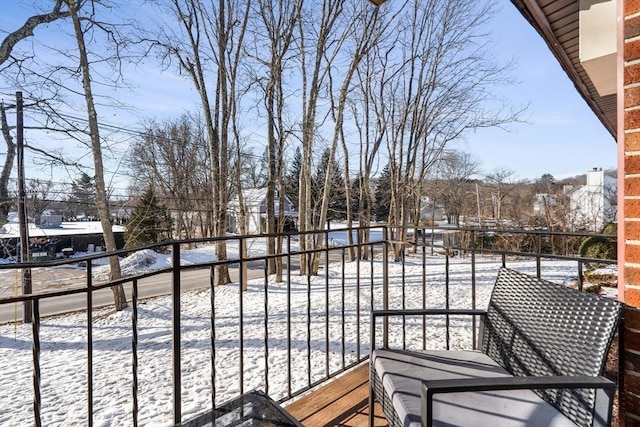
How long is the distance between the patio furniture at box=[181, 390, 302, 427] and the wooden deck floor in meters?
0.60

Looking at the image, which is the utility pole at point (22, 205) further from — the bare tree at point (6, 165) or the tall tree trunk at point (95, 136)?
the tall tree trunk at point (95, 136)

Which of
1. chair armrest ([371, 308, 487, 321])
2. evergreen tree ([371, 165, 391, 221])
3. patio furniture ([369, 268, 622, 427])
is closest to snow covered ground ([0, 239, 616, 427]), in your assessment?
chair armrest ([371, 308, 487, 321])

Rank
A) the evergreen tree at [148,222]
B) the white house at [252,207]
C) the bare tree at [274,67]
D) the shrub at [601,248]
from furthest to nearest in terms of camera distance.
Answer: the evergreen tree at [148,222] < the white house at [252,207] < the bare tree at [274,67] < the shrub at [601,248]

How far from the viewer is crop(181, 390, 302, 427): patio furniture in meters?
1.11

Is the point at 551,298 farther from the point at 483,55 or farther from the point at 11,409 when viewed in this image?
the point at 483,55

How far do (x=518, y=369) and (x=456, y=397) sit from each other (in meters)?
0.35

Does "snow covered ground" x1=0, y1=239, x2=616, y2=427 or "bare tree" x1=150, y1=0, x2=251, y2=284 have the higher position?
"bare tree" x1=150, y1=0, x2=251, y2=284

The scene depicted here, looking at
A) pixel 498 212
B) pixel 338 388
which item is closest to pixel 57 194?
pixel 338 388

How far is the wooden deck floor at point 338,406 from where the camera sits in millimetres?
1723

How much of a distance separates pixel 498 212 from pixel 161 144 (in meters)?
16.8

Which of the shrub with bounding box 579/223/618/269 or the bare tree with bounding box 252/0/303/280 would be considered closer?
the shrub with bounding box 579/223/618/269

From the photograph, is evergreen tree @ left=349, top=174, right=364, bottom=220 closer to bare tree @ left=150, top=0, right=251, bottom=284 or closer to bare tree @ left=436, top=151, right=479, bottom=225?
bare tree @ left=436, top=151, right=479, bottom=225

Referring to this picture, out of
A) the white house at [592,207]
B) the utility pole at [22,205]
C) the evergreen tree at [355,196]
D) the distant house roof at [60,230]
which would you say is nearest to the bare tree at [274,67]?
the evergreen tree at [355,196]

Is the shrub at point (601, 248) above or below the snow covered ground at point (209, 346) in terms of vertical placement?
above
